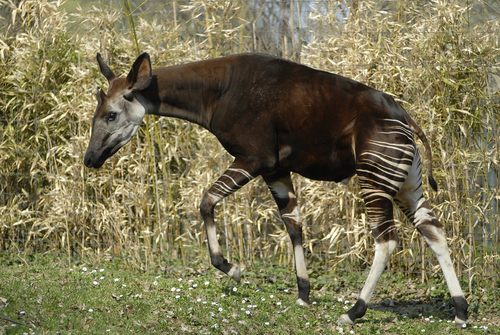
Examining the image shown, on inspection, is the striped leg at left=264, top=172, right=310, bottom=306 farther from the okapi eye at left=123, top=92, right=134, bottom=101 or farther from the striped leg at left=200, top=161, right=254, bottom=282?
the okapi eye at left=123, top=92, right=134, bottom=101

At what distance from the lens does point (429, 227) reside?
12.4 feet

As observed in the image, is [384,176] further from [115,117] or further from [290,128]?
[115,117]

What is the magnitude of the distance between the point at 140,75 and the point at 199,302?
1700 mm

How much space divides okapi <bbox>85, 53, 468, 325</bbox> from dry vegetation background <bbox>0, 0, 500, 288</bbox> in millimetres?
1240

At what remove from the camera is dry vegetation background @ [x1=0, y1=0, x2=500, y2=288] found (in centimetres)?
484

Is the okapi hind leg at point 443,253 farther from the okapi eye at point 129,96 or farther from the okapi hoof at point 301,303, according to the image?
the okapi eye at point 129,96

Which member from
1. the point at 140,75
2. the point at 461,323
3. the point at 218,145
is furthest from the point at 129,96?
the point at 461,323

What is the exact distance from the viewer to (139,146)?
18.1ft

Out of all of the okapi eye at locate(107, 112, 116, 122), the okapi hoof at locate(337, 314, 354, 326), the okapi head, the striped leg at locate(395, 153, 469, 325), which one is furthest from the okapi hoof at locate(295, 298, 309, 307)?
the okapi eye at locate(107, 112, 116, 122)

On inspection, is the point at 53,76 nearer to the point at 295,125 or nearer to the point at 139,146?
the point at 139,146

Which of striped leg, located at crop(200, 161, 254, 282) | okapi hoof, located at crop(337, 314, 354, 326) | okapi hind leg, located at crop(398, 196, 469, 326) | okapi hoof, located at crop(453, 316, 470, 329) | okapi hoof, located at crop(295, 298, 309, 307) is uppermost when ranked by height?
striped leg, located at crop(200, 161, 254, 282)

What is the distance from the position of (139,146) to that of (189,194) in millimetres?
707

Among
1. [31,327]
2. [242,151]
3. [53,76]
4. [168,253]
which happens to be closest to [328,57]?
[242,151]

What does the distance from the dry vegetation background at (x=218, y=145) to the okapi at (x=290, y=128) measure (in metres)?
1.24
